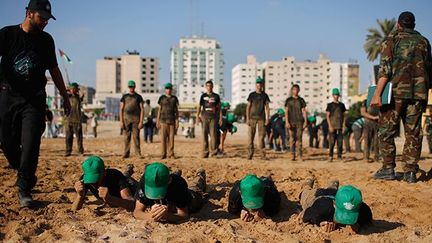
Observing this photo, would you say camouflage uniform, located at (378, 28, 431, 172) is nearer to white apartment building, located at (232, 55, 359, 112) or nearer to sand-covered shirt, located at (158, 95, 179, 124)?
sand-covered shirt, located at (158, 95, 179, 124)

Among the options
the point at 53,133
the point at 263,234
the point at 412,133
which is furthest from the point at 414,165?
the point at 53,133

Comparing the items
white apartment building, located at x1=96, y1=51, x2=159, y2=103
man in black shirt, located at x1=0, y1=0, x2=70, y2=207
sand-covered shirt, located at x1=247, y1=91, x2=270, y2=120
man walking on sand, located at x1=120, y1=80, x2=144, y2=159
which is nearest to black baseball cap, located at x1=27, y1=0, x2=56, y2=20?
man in black shirt, located at x1=0, y1=0, x2=70, y2=207

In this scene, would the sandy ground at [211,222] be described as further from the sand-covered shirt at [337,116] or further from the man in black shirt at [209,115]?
the sand-covered shirt at [337,116]

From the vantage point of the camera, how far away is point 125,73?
154125mm

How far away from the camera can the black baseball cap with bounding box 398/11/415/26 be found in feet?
19.8

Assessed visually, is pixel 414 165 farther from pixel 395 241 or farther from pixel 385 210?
pixel 395 241

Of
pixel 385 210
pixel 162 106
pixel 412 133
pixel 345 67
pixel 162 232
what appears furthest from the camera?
pixel 345 67

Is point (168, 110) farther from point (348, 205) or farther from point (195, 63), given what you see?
point (195, 63)

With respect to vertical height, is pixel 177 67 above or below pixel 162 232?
above

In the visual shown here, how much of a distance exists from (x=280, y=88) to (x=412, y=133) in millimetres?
156539

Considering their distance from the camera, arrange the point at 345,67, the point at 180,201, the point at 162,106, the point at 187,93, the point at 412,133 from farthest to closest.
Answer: the point at 345,67 → the point at 187,93 → the point at 162,106 → the point at 412,133 → the point at 180,201

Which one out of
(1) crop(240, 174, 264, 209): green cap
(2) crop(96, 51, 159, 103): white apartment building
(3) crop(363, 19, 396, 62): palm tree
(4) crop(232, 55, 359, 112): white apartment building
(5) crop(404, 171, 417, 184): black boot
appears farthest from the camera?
(4) crop(232, 55, 359, 112): white apartment building

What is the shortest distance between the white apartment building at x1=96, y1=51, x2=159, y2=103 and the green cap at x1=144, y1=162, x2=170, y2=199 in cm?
14652

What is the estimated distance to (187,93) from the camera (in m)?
151
